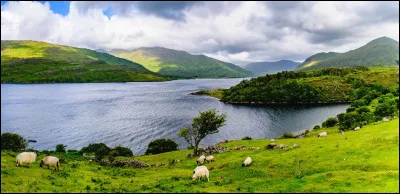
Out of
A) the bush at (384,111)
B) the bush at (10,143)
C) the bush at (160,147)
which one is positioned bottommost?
the bush at (160,147)

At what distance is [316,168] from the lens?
3972 cm

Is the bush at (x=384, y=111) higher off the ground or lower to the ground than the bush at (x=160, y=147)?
higher

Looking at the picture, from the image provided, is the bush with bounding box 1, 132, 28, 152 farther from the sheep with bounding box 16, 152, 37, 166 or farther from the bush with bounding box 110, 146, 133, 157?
the sheep with bounding box 16, 152, 37, 166

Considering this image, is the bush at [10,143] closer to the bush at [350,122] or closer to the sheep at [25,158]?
the sheep at [25,158]

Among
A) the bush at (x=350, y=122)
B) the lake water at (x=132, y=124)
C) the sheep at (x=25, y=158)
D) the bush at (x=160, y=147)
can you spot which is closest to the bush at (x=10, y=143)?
the lake water at (x=132, y=124)

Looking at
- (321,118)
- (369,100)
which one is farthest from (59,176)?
(369,100)

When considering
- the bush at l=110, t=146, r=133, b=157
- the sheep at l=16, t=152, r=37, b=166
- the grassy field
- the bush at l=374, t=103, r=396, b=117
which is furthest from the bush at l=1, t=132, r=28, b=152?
the bush at l=374, t=103, r=396, b=117

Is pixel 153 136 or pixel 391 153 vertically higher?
pixel 391 153

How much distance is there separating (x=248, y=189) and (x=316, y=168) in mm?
13137

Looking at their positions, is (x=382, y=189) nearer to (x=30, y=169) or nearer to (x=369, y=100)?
(x=30, y=169)

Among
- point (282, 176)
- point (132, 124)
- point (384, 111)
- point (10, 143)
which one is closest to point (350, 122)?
point (384, 111)

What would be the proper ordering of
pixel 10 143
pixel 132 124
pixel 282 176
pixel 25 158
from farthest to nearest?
pixel 132 124 < pixel 10 143 < pixel 25 158 < pixel 282 176

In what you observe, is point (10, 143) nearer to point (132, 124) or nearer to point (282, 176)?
point (132, 124)

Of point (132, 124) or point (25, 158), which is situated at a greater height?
point (25, 158)
